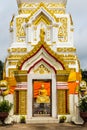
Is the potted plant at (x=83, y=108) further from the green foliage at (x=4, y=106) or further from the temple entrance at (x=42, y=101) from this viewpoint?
the green foliage at (x=4, y=106)

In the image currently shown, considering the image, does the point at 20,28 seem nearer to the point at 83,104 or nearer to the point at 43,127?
the point at 83,104

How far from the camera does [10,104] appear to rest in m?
18.0

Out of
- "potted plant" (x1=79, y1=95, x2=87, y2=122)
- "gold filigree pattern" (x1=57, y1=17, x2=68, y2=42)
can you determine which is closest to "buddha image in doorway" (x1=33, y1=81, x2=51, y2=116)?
"gold filigree pattern" (x1=57, y1=17, x2=68, y2=42)

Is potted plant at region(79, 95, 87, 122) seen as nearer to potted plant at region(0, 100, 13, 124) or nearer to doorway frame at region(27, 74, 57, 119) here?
doorway frame at region(27, 74, 57, 119)

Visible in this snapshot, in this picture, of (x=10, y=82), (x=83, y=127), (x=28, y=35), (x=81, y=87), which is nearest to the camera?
(x=83, y=127)

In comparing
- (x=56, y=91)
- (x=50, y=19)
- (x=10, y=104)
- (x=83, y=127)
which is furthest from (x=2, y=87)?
(x=50, y=19)

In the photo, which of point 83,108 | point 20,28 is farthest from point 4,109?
point 20,28

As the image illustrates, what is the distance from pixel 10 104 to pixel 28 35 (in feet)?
16.0

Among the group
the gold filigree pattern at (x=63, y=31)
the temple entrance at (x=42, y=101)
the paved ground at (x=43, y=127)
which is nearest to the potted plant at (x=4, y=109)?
the paved ground at (x=43, y=127)

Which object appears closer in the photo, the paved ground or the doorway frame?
the paved ground

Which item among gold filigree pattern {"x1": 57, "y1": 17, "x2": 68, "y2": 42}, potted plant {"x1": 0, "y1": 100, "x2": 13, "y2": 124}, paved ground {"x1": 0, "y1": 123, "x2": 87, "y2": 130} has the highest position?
gold filigree pattern {"x1": 57, "y1": 17, "x2": 68, "y2": 42}

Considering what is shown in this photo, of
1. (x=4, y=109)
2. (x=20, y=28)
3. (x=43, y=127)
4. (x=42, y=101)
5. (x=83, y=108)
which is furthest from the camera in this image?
(x=20, y=28)

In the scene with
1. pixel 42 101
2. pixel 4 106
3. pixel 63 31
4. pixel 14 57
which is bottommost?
pixel 4 106

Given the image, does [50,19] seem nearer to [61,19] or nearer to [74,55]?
[61,19]
